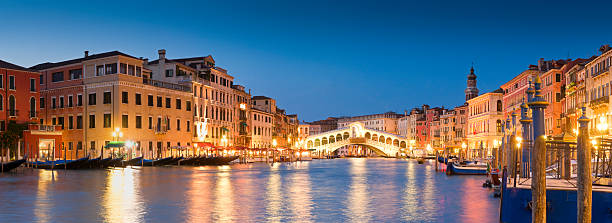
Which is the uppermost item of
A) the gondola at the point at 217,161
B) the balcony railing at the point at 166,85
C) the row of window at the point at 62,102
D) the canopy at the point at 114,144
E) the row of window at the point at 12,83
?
the balcony railing at the point at 166,85

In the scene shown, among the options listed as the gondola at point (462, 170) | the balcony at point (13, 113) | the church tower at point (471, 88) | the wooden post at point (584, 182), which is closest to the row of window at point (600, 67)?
the gondola at point (462, 170)

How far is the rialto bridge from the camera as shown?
8538 centimetres

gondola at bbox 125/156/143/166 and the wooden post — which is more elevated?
the wooden post

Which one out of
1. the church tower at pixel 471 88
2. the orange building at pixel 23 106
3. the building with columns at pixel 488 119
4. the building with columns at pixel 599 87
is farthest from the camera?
the church tower at pixel 471 88

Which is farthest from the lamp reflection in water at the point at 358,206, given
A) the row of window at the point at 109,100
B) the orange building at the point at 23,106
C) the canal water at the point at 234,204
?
the orange building at the point at 23,106

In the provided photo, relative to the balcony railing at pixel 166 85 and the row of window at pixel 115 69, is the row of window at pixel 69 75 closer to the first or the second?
the row of window at pixel 115 69

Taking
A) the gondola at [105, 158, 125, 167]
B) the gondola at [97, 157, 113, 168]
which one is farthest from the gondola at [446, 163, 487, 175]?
the gondola at [97, 157, 113, 168]

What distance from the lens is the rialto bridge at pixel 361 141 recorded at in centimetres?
8538

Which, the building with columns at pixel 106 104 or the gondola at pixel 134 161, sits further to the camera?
the building with columns at pixel 106 104

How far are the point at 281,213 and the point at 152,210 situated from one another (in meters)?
2.84

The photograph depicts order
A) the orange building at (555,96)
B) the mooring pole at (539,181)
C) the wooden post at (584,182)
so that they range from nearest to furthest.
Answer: the wooden post at (584,182) < the mooring pole at (539,181) < the orange building at (555,96)

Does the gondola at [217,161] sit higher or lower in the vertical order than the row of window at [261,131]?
lower

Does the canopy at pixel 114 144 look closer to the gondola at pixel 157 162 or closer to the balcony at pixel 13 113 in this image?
the gondola at pixel 157 162

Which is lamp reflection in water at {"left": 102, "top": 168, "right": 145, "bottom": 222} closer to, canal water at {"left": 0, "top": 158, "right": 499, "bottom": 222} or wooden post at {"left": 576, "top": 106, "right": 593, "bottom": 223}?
canal water at {"left": 0, "top": 158, "right": 499, "bottom": 222}
